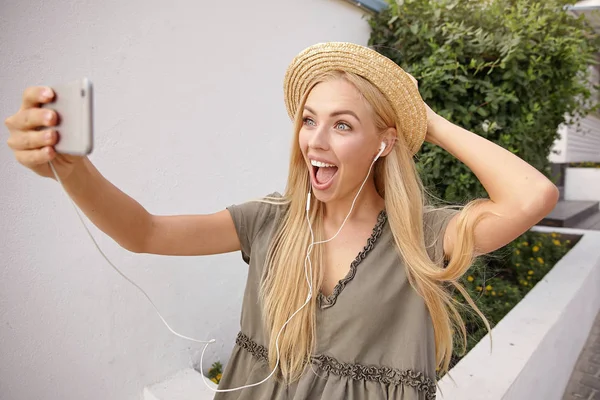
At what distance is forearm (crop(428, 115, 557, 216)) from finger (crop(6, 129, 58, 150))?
45.9 inches

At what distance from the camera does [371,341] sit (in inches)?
56.2

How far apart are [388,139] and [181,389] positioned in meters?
1.68

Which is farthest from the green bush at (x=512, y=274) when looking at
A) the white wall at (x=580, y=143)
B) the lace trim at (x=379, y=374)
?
the white wall at (x=580, y=143)

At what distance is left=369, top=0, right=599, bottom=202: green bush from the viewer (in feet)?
11.3

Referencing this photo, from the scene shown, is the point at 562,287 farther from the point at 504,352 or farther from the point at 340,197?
the point at 340,197

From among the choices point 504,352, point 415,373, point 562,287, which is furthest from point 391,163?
point 562,287

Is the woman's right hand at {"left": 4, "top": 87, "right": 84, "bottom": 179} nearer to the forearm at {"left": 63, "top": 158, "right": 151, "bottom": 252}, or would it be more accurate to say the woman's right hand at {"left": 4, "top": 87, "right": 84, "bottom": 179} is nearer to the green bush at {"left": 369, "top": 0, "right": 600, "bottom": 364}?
the forearm at {"left": 63, "top": 158, "right": 151, "bottom": 252}

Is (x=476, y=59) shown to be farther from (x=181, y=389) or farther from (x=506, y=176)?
(x=181, y=389)

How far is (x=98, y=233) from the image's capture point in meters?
2.02

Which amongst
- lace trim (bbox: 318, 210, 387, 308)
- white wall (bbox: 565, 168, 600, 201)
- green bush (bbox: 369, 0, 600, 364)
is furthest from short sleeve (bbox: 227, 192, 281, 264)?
white wall (bbox: 565, 168, 600, 201)

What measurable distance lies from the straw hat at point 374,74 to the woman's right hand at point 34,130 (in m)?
0.85

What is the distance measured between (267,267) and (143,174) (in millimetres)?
976

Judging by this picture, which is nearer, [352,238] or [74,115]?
→ [74,115]

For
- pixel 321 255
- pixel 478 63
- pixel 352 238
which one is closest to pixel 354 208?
pixel 352 238
